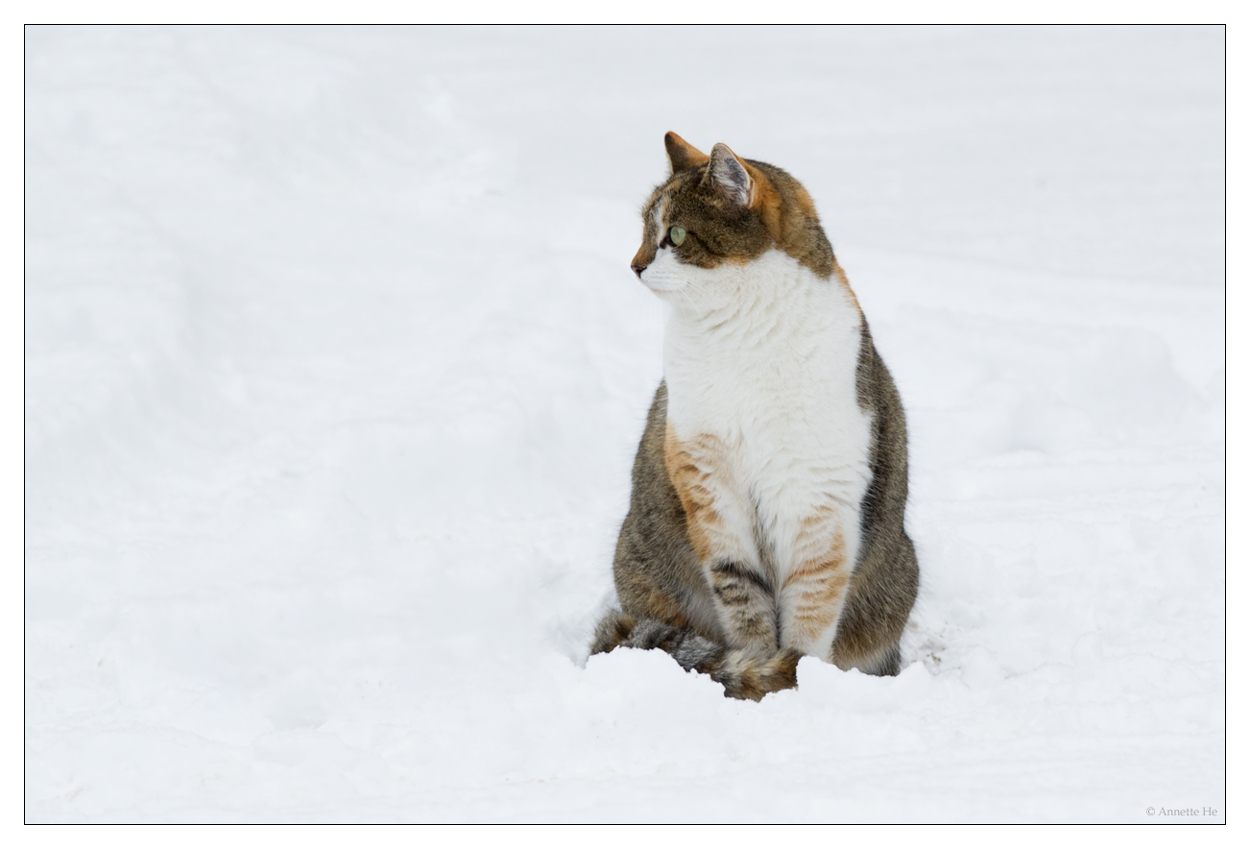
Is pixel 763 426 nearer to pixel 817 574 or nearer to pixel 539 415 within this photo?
pixel 817 574

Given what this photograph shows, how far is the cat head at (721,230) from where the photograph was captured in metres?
3.41

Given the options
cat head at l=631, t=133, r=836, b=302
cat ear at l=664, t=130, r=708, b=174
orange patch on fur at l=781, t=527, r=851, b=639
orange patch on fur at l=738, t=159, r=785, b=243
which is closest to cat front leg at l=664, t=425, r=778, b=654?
orange patch on fur at l=781, t=527, r=851, b=639

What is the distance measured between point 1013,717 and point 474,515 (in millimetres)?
2684

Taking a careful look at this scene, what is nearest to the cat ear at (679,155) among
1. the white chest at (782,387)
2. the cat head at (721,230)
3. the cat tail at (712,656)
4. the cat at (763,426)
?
the cat at (763,426)

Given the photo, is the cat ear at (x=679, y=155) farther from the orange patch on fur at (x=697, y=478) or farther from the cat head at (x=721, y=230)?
the orange patch on fur at (x=697, y=478)

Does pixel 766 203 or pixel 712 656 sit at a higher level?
pixel 766 203

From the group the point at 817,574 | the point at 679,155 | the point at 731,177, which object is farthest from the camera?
the point at 679,155

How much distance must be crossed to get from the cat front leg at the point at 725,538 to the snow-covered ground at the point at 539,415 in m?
0.37

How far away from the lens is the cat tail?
11.1ft

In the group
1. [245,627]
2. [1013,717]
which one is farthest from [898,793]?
[245,627]

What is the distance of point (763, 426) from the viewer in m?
3.44

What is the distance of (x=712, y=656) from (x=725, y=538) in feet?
1.20

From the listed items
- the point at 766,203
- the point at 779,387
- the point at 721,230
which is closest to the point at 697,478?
the point at 779,387

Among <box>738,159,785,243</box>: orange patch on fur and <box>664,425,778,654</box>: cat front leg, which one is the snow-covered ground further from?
<box>738,159,785,243</box>: orange patch on fur
